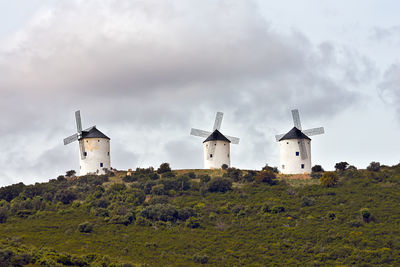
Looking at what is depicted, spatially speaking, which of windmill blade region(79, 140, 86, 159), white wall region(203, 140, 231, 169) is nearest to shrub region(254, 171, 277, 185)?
white wall region(203, 140, 231, 169)

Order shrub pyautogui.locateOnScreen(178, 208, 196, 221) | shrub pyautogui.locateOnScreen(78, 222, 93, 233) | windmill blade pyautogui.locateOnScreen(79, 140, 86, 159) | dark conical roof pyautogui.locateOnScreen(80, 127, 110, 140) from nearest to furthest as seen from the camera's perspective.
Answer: shrub pyautogui.locateOnScreen(78, 222, 93, 233) < shrub pyautogui.locateOnScreen(178, 208, 196, 221) < windmill blade pyautogui.locateOnScreen(79, 140, 86, 159) < dark conical roof pyautogui.locateOnScreen(80, 127, 110, 140)

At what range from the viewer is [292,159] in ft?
292

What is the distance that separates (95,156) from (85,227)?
74.3 ft

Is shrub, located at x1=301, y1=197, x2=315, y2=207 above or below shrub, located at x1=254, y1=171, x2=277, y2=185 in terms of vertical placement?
below

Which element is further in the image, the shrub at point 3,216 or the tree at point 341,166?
the tree at point 341,166

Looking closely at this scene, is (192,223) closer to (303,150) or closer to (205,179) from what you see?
(205,179)

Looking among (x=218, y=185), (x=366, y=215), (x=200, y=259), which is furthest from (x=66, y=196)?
(x=366, y=215)

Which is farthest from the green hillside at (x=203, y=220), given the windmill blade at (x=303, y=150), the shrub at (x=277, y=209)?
the windmill blade at (x=303, y=150)

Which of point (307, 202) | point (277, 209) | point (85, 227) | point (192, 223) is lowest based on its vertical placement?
point (192, 223)

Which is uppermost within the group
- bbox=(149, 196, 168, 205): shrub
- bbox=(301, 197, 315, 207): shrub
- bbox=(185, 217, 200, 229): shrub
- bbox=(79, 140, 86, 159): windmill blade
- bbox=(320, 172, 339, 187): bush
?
bbox=(79, 140, 86, 159): windmill blade

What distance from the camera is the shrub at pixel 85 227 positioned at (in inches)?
2687

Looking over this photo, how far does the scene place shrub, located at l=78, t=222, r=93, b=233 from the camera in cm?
6825

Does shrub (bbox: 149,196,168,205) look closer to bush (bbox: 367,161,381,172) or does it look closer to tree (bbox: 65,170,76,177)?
tree (bbox: 65,170,76,177)

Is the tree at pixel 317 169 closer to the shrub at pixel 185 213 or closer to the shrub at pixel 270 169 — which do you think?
the shrub at pixel 270 169
